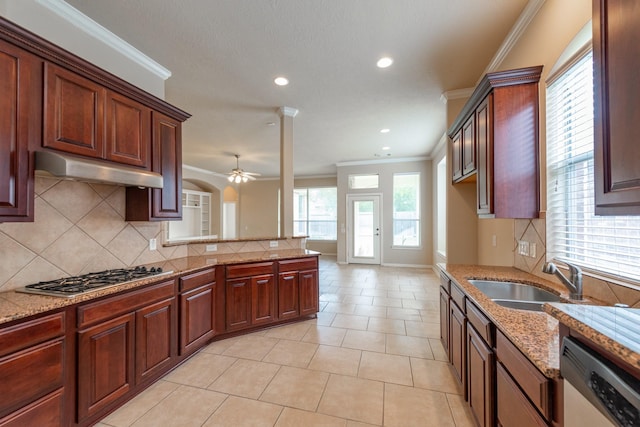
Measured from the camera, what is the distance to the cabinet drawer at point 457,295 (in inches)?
75.7

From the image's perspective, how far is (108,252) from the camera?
235 centimetres

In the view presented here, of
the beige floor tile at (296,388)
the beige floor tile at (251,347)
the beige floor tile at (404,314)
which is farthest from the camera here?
the beige floor tile at (404,314)

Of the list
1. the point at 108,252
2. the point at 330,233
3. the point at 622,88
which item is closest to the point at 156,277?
the point at 108,252

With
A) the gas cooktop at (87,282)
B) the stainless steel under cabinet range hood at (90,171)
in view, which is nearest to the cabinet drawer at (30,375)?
the gas cooktop at (87,282)

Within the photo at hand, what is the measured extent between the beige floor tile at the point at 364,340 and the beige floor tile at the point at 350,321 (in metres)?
0.14

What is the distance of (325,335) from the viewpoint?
121 inches

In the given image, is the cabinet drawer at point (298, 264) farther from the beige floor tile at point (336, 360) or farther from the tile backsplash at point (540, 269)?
the tile backsplash at point (540, 269)

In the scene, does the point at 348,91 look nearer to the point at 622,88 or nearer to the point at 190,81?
the point at 190,81

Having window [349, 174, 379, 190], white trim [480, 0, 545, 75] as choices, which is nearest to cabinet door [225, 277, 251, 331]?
white trim [480, 0, 545, 75]

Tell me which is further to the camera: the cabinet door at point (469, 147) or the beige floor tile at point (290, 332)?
the beige floor tile at point (290, 332)

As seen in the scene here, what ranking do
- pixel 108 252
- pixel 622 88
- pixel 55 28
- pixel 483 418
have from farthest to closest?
pixel 108 252
pixel 55 28
pixel 483 418
pixel 622 88

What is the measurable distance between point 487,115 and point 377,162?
5.24 meters

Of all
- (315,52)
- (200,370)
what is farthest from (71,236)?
(315,52)

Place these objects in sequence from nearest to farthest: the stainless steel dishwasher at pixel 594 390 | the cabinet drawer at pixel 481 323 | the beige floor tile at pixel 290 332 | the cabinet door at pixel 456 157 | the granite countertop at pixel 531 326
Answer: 1. the stainless steel dishwasher at pixel 594 390
2. the granite countertop at pixel 531 326
3. the cabinet drawer at pixel 481 323
4. the cabinet door at pixel 456 157
5. the beige floor tile at pixel 290 332
